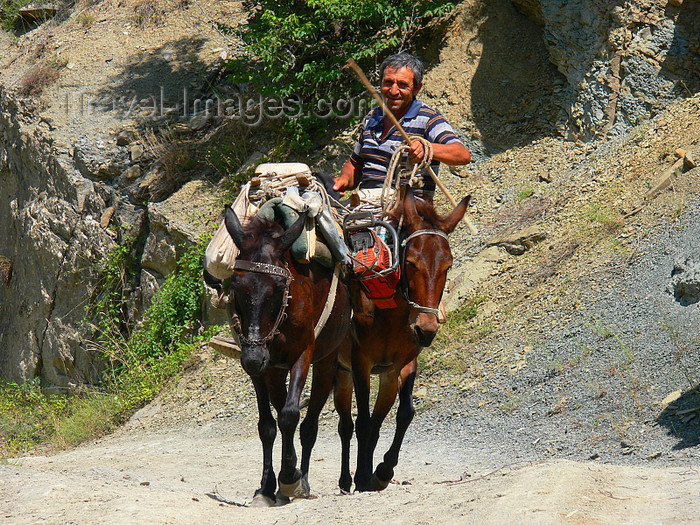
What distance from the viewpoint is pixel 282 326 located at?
525cm

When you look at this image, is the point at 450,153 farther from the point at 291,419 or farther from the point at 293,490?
the point at 293,490

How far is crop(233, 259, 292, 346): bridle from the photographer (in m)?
5.02

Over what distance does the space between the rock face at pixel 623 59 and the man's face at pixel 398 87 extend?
6814 millimetres

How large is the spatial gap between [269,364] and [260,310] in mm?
475

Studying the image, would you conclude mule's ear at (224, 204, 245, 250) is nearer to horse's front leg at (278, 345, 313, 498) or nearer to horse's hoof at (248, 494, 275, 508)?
horse's front leg at (278, 345, 313, 498)

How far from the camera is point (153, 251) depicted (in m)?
13.9

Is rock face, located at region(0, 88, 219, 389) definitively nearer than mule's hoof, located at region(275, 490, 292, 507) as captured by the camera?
No

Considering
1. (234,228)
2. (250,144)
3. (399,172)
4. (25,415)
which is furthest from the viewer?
(25,415)

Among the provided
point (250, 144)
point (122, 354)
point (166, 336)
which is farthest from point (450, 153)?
point (122, 354)

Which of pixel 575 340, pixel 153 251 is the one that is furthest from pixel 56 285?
pixel 575 340

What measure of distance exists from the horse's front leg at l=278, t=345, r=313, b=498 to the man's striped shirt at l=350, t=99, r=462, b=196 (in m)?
1.71

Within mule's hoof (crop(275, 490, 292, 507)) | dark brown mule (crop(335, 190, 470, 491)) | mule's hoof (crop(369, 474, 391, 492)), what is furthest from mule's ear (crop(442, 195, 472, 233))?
mule's hoof (crop(275, 490, 292, 507))

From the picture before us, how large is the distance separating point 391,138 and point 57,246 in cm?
1099

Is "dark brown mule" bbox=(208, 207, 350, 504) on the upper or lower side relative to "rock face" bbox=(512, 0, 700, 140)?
lower
